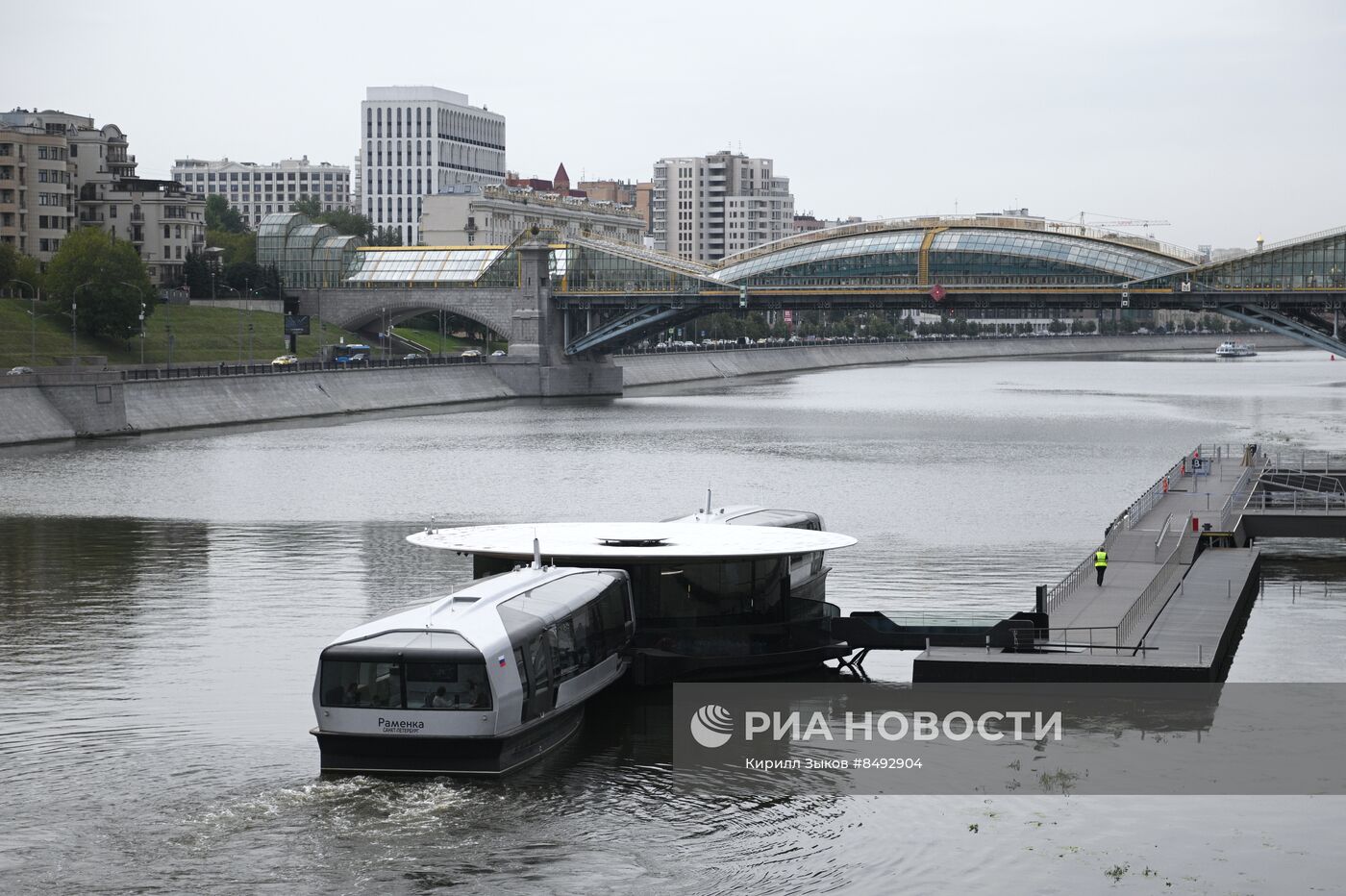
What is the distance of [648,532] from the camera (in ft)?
104

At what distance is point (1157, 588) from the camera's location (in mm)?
34875

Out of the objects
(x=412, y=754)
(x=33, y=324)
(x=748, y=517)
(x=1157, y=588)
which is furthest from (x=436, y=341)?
(x=412, y=754)

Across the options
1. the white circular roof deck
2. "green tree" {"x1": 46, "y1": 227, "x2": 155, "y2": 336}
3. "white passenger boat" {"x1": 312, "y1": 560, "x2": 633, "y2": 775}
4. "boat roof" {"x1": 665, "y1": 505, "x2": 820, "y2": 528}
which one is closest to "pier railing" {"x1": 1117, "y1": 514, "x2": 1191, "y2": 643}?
the white circular roof deck

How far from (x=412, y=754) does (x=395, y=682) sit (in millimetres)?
941

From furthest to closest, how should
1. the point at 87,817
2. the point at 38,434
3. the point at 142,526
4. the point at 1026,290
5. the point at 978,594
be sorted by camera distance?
the point at 1026,290 < the point at 38,434 < the point at 142,526 < the point at 978,594 < the point at 87,817

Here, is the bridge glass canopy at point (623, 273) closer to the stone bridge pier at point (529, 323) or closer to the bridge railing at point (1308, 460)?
the stone bridge pier at point (529, 323)

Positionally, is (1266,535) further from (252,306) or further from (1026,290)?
(252,306)

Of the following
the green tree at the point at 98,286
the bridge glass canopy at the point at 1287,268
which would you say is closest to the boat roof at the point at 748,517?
the bridge glass canopy at the point at 1287,268

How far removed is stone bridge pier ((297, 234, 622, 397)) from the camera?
11875 cm

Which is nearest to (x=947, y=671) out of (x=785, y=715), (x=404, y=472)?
(x=785, y=715)

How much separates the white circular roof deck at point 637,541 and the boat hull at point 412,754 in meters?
6.12

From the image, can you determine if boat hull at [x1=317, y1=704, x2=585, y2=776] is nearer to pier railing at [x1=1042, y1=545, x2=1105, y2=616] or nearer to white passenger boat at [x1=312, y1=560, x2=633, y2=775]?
white passenger boat at [x1=312, y1=560, x2=633, y2=775]

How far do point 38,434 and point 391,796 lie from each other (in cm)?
5835

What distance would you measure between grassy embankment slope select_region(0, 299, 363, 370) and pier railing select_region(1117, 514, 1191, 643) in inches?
2570
